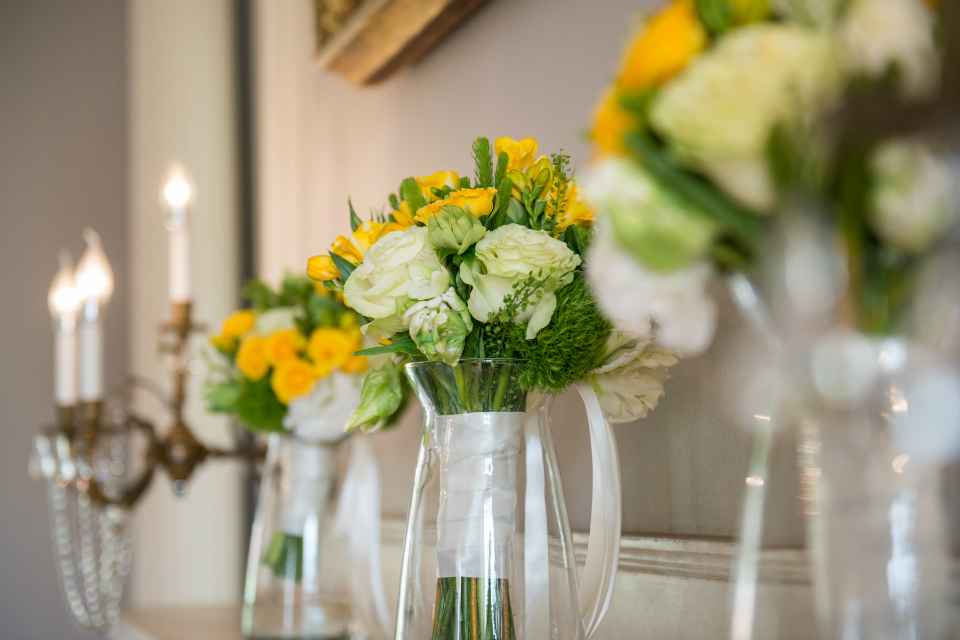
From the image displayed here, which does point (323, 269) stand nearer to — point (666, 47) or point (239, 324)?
point (666, 47)

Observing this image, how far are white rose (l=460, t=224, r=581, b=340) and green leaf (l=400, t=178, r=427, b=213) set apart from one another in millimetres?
63

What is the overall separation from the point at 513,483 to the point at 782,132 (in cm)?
30

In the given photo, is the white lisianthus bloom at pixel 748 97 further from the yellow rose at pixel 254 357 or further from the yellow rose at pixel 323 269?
the yellow rose at pixel 254 357

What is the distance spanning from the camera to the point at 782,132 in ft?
0.81

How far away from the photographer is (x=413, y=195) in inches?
20.4

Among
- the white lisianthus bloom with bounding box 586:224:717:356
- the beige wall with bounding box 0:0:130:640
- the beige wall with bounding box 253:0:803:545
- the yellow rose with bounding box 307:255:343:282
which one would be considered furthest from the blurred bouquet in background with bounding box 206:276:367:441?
the beige wall with bounding box 0:0:130:640

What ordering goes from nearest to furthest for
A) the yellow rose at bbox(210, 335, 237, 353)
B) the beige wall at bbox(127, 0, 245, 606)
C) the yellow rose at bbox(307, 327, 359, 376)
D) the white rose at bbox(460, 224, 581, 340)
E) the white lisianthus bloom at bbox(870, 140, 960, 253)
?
the white lisianthus bloom at bbox(870, 140, 960, 253) → the white rose at bbox(460, 224, 581, 340) → the yellow rose at bbox(307, 327, 359, 376) → the yellow rose at bbox(210, 335, 237, 353) → the beige wall at bbox(127, 0, 245, 606)

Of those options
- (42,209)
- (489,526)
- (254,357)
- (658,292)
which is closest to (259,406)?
(254,357)

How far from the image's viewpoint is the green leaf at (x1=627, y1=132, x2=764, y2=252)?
268 mm

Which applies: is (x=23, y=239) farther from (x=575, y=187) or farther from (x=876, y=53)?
(x=876, y=53)

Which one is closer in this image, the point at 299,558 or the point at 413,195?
the point at 413,195

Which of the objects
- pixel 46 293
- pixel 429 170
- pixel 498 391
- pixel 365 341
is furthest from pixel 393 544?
pixel 46 293

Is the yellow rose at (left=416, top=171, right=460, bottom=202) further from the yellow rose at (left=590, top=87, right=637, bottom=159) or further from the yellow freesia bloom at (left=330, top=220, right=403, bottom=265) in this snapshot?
the yellow rose at (left=590, top=87, right=637, bottom=159)

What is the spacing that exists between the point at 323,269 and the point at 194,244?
1.33 m
